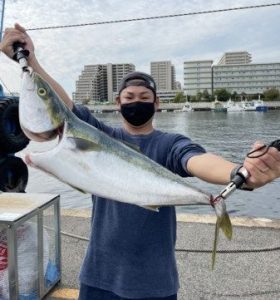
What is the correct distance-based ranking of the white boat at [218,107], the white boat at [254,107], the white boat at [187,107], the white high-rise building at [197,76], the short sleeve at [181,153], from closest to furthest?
the short sleeve at [181,153], the white boat at [254,107], the white boat at [218,107], the white boat at [187,107], the white high-rise building at [197,76]

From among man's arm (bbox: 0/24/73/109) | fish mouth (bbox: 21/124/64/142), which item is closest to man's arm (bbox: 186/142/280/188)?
fish mouth (bbox: 21/124/64/142)

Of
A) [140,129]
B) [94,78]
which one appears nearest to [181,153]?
[140,129]

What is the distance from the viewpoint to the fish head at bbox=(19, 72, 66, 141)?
2086 mm

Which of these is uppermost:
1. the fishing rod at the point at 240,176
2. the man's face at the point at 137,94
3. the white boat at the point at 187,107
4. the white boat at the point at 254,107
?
the white boat at the point at 187,107

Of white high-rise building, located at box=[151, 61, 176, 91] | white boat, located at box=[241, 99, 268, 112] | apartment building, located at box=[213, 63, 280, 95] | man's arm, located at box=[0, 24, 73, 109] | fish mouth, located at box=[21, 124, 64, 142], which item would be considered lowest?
fish mouth, located at box=[21, 124, 64, 142]

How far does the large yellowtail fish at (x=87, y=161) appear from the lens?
209cm

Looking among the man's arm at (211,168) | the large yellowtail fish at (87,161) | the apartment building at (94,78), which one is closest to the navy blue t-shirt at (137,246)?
the man's arm at (211,168)

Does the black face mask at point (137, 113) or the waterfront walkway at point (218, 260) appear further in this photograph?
the waterfront walkway at point (218, 260)

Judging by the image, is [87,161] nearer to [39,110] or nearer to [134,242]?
[39,110]

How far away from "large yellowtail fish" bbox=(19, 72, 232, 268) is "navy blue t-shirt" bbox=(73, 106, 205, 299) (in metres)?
0.51

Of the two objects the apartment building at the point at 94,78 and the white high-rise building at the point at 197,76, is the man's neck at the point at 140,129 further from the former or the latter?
the white high-rise building at the point at 197,76

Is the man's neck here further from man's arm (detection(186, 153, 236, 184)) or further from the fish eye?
the fish eye

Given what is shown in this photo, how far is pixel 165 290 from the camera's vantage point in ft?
9.09

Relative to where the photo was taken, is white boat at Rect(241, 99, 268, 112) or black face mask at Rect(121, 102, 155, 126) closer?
black face mask at Rect(121, 102, 155, 126)
